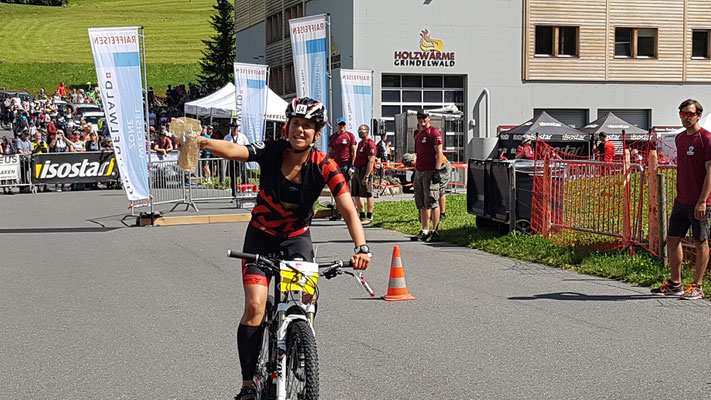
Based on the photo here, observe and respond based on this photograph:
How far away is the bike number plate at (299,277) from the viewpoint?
5207 millimetres

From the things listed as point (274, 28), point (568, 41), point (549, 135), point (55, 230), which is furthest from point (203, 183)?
point (274, 28)

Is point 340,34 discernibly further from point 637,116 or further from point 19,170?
A: point 19,170

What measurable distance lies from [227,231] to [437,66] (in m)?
25.2

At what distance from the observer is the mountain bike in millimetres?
4961

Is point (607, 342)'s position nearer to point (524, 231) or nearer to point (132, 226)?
point (524, 231)

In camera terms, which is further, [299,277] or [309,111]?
[309,111]

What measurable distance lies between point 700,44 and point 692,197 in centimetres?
3936

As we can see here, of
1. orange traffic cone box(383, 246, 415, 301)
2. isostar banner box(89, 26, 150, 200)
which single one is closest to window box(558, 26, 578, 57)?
isostar banner box(89, 26, 150, 200)

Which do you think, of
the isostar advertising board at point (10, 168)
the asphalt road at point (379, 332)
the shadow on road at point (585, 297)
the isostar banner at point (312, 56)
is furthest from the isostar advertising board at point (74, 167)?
the shadow on road at point (585, 297)

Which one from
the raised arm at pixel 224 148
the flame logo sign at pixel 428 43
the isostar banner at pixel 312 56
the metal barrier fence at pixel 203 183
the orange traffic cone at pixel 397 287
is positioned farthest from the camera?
the flame logo sign at pixel 428 43

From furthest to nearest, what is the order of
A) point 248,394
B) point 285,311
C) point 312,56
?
point 312,56 < point 248,394 < point 285,311

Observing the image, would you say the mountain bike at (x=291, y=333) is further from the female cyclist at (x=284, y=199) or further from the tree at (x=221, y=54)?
the tree at (x=221, y=54)

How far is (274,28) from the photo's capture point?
5538cm

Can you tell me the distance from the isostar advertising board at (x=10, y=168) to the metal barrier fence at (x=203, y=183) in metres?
8.40
